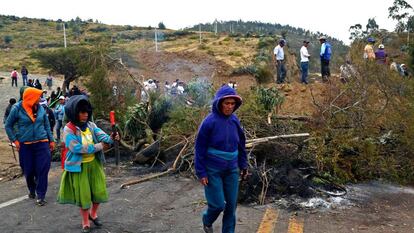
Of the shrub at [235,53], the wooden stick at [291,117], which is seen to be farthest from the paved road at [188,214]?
the shrub at [235,53]

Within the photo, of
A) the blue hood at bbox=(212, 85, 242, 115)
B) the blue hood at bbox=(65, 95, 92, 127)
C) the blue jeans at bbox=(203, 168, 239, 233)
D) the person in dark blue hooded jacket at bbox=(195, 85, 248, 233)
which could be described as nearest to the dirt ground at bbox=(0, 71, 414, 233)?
the blue jeans at bbox=(203, 168, 239, 233)

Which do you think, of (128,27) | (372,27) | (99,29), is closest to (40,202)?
(372,27)

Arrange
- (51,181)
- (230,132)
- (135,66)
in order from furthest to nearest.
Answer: (135,66) < (51,181) < (230,132)

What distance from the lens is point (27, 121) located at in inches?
268

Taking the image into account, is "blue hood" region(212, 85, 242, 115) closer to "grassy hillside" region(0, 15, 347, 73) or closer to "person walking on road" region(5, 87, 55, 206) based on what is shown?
"person walking on road" region(5, 87, 55, 206)

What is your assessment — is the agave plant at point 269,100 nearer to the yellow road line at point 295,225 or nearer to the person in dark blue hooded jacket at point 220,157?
the yellow road line at point 295,225

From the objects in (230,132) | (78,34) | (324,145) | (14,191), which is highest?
(78,34)

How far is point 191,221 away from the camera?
556 cm

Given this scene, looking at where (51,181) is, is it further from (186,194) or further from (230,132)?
(230,132)

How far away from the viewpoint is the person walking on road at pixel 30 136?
6801mm

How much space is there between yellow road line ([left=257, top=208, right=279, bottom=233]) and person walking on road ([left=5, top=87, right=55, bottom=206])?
3.21 m

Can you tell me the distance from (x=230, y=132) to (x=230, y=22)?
95.0 m

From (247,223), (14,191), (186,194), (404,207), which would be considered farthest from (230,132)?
(14,191)

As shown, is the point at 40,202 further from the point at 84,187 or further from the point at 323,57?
the point at 323,57
